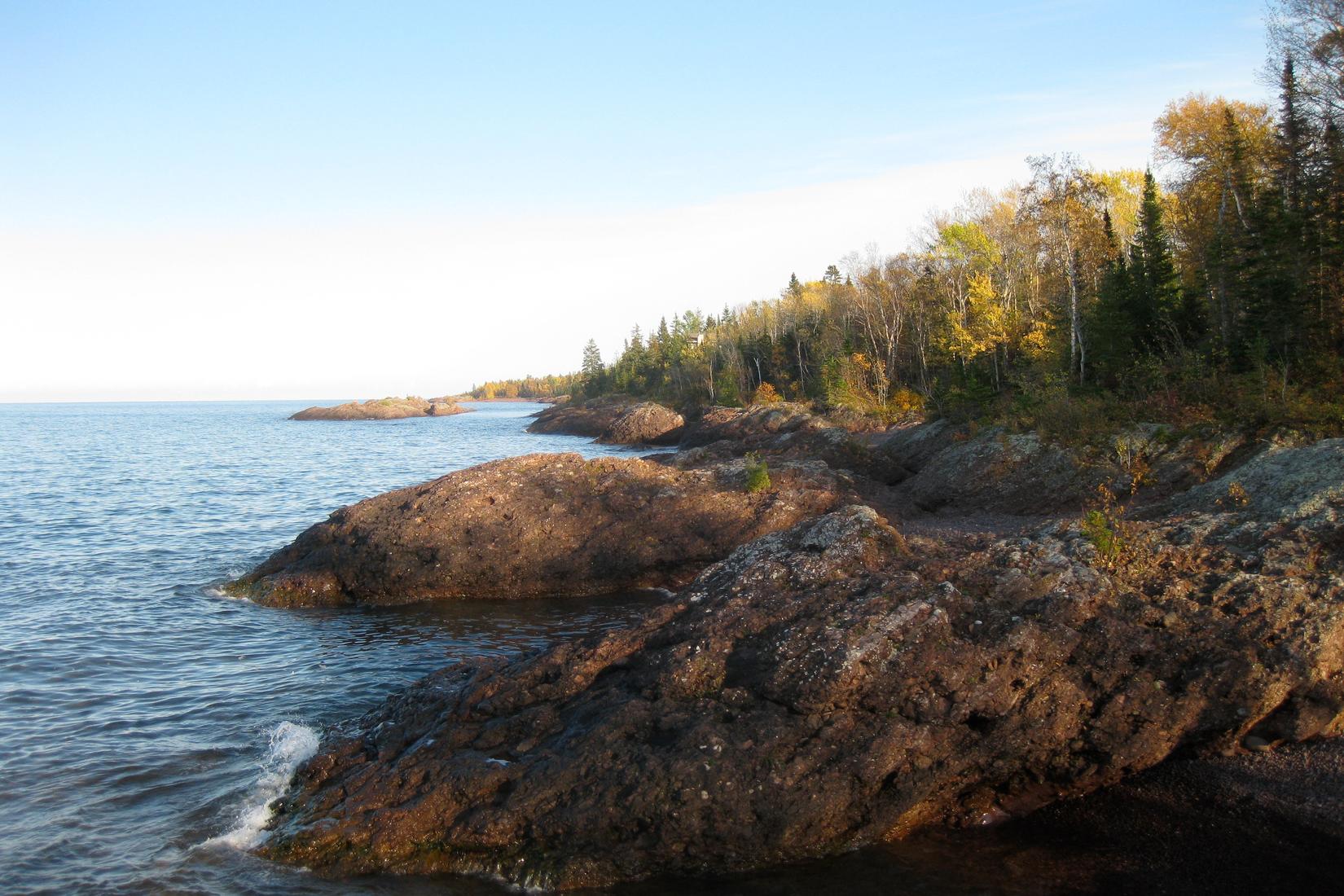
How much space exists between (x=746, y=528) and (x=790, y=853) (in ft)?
41.0

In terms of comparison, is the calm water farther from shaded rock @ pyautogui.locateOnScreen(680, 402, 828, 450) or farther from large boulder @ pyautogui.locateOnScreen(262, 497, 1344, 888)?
shaded rock @ pyautogui.locateOnScreen(680, 402, 828, 450)

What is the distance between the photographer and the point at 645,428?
7206 centimetres

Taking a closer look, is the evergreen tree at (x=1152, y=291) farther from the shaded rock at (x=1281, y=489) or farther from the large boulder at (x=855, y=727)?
the large boulder at (x=855, y=727)

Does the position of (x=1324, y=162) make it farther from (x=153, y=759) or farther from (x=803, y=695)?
(x=153, y=759)

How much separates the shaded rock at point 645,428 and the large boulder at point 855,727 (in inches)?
2336

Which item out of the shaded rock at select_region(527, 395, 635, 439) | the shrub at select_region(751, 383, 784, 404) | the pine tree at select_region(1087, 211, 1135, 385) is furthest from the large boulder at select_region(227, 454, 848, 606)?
the shaded rock at select_region(527, 395, 635, 439)

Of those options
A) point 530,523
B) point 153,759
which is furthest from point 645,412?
point 153,759

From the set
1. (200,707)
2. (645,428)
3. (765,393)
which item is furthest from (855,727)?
(765,393)

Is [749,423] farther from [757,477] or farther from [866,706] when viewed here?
[866,706]

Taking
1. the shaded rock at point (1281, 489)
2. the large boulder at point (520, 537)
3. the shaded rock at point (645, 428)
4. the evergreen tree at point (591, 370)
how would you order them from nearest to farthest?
the shaded rock at point (1281, 489)
the large boulder at point (520, 537)
the shaded rock at point (645, 428)
the evergreen tree at point (591, 370)

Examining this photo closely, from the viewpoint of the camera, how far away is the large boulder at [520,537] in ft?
64.6

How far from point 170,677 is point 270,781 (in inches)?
241

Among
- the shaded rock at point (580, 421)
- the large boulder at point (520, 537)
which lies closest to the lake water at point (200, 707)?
the large boulder at point (520, 537)

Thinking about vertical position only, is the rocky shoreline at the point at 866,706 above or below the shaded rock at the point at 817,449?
below
